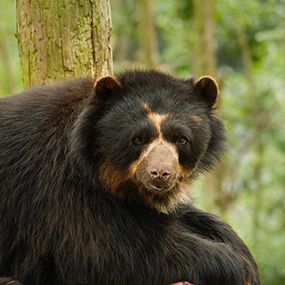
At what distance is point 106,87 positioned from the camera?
5.65m

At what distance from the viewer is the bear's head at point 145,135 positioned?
549 centimetres

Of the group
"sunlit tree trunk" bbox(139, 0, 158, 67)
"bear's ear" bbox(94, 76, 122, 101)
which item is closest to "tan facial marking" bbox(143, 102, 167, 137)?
"bear's ear" bbox(94, 76, 122, 101)

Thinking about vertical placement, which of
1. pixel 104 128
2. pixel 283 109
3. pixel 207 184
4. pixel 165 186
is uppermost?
pixel 104 128

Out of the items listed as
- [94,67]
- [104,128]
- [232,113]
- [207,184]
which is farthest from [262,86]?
[104,128]

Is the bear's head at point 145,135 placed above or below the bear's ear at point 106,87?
below

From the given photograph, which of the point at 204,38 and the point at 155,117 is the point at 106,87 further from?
the point at 204,38

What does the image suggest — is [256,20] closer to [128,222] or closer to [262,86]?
[262,86]

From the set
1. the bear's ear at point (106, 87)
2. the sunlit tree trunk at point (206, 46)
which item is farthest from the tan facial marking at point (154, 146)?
the sunlit tree trunk at point (206, 46)

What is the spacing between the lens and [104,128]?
562 centimetres

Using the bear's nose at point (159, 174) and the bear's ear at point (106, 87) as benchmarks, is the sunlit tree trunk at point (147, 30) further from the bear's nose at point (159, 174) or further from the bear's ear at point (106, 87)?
the bear's nose at point (159, 174)

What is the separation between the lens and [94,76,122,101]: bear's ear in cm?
561

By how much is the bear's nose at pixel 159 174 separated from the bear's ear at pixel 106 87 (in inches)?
26.9

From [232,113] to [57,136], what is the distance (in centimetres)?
1150

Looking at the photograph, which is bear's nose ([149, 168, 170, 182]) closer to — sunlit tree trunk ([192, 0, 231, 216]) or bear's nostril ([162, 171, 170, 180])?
bear's nostril ([162, 171, 170, 180])
